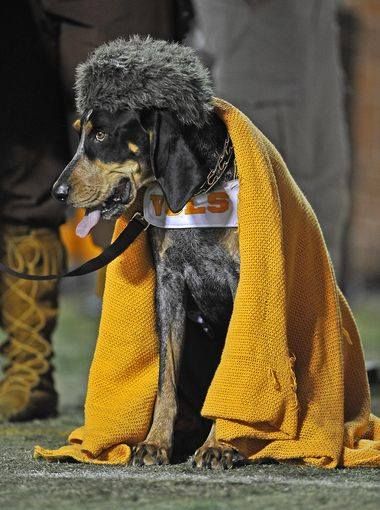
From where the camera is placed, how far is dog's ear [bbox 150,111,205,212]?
10.2 ft

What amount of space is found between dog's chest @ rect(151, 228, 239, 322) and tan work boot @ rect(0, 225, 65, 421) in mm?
1125

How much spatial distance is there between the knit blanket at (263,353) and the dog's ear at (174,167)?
0.38 ft

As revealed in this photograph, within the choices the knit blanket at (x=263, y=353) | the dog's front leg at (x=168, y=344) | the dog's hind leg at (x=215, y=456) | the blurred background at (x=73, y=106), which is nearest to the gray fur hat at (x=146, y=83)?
the knit blanket at (x=263, y=353)

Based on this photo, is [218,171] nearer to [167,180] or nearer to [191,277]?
[167,180]

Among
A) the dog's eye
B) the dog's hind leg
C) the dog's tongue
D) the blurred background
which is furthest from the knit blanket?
the blurred background

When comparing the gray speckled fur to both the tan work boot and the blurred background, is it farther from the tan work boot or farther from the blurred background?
the tan work boot

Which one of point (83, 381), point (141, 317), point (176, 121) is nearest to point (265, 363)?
point (141, 317)

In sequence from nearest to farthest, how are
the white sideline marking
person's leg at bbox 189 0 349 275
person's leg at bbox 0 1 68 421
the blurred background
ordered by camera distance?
the white sideline marking < the blurred background < person's leg at bbox 0 1 68 421 < person's leg at bbox 189 0 349 275

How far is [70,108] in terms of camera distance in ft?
14.2

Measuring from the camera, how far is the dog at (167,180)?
3.09m

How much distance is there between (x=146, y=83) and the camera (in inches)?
121

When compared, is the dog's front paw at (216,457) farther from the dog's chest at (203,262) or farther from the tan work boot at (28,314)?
the tan work boot at (28,314)

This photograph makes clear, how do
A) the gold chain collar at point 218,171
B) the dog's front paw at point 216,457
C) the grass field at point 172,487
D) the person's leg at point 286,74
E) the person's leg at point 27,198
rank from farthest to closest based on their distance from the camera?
the person's leg at point 286,74 < the person's leg at point 27,198 < the gold chain collar at point 218,171 < the dog's front paw at point 216,457 < the grass field at point 172,487

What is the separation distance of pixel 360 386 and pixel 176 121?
85 centimetres
